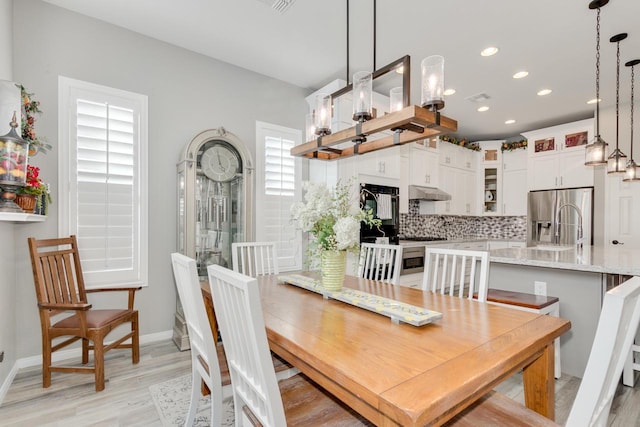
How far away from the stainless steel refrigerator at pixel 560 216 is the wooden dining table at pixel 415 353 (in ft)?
13.4

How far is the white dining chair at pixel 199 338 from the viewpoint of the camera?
4.44 ft

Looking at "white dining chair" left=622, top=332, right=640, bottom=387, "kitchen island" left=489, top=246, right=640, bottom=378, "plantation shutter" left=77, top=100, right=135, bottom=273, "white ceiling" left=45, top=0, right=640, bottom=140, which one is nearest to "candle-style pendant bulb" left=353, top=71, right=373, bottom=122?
"white ceiling" left=45, top=0, right=640, bottom=140

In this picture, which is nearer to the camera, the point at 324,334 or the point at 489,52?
the point at 324,334

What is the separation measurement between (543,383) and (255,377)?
3.77ft

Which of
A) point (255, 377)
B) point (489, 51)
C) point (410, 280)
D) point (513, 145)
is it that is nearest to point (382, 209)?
point (410, 280)

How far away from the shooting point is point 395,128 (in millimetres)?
1663

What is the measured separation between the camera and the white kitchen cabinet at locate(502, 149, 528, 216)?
18.1ft

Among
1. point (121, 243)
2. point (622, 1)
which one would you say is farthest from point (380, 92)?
point (121, 243)

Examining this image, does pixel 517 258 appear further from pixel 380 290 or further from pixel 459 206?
pixel 459 206

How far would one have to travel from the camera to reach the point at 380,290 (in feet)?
6.29

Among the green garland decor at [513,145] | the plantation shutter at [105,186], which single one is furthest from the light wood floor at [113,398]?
the green garland decor at [513,145]

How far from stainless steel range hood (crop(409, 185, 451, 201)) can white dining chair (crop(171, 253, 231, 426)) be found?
12.3 ft

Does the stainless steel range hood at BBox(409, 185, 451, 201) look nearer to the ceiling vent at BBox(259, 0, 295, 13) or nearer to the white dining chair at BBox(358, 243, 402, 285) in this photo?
the white dining chair at BBox(358, 243, 402, 285)

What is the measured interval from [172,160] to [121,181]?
0.48m
